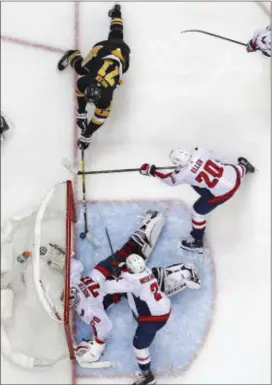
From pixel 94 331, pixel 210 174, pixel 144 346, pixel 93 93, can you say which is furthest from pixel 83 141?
pixel 144 346

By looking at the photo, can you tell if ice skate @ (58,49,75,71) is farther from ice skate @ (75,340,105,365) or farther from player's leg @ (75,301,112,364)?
ice skate @ (75,340,105,365)

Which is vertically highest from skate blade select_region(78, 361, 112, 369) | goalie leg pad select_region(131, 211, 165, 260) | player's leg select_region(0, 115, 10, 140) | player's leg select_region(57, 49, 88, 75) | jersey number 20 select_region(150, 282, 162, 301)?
player's leg select_region(57, 49, 88, 75)

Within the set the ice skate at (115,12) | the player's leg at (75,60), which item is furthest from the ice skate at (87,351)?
the ice skate at (115,12)

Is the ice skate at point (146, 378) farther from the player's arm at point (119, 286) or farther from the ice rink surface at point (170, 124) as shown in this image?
the player's arm at point (119, 286)

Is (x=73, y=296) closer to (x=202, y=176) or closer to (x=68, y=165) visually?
(x=68, y=165)

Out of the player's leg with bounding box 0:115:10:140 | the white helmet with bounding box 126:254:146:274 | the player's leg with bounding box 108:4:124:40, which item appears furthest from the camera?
the player's leg with bounding box 0:115:10:140

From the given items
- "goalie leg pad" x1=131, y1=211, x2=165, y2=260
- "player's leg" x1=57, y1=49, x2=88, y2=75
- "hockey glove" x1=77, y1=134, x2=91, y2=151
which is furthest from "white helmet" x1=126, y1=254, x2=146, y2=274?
"player's leg" x1=57, y1=49, x2=88, y2=75
